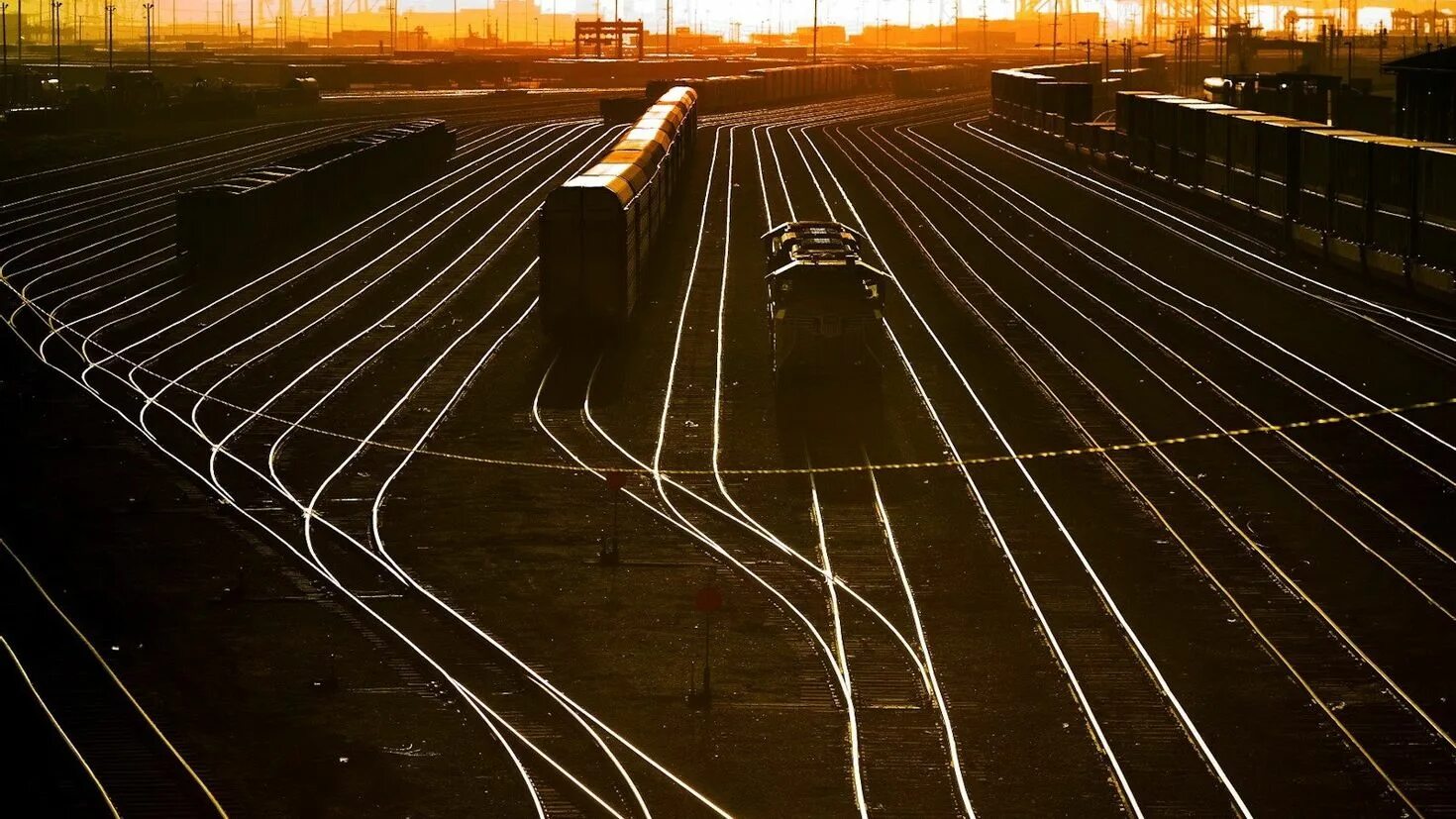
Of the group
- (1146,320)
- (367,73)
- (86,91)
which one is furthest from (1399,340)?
(367,73)

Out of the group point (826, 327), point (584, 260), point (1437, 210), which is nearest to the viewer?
point (826, 327)

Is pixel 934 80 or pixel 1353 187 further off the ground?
pixel 934 80

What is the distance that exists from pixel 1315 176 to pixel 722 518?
1137 inches

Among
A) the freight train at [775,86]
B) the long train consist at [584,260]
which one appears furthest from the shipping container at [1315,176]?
the freight train at [775,86]

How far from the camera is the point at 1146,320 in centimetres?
3775

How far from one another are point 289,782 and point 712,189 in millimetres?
48201

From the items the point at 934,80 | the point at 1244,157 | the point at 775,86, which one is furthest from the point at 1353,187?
the point at 934,80

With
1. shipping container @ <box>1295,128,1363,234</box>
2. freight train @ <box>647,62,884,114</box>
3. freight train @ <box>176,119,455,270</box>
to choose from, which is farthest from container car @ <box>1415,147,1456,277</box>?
freight train @ <box>647,62,884,114</box>

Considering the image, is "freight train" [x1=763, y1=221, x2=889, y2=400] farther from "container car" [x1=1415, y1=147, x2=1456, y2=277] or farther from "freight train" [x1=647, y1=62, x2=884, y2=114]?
"freight train" [x1=647, y1=62, x2=884, y2=114]

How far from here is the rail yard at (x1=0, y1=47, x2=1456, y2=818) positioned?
15586 mm

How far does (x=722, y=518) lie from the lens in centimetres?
2330

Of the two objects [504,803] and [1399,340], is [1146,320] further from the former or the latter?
[504,803]

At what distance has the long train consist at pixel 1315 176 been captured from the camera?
124 ft

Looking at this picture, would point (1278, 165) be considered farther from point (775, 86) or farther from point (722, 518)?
point (775, 86)
